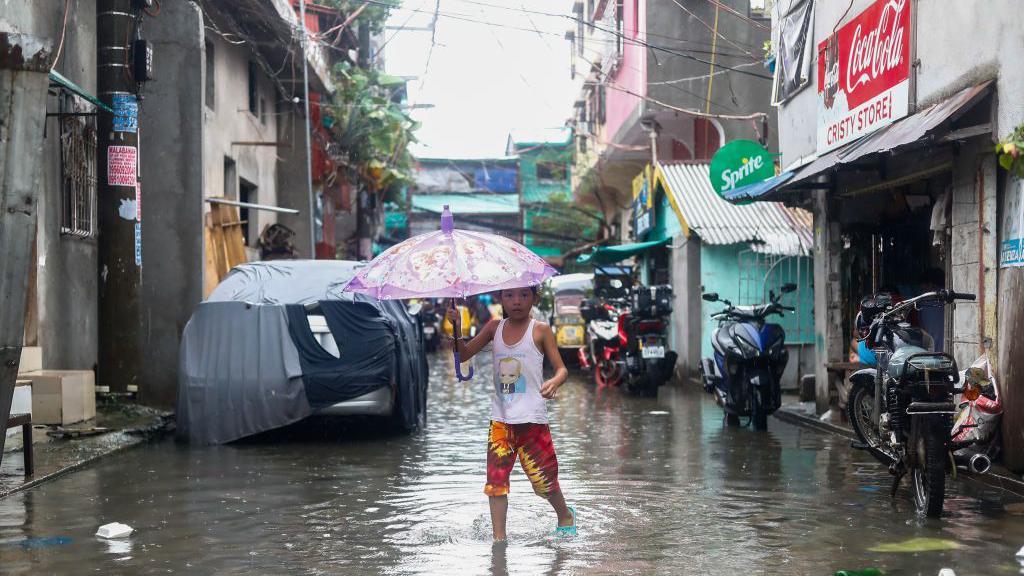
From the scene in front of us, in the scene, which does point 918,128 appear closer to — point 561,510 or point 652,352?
point 561,510

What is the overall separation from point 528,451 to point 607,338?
1382 centimetres

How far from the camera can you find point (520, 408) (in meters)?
6.90

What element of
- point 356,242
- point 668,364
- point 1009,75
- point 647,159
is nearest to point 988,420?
point 1009,75

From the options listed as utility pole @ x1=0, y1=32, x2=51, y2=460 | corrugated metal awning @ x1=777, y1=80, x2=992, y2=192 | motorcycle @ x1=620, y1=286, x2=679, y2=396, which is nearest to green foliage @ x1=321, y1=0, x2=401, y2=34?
motorcycle @ x1=620, y1=286, x2=679, y2=396

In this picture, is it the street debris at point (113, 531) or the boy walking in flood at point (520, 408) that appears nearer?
the boy walking in flood at point (520, 408)

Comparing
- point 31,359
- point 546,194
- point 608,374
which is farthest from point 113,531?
point 546,194

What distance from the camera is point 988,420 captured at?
9.17 metres

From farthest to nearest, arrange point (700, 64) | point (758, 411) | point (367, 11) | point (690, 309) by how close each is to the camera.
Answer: point (367, 11)
point (700, 64)
point (690, 309)
point (758, 411)

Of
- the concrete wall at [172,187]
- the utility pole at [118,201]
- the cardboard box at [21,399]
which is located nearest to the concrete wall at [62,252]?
the utility pole at [118,201]

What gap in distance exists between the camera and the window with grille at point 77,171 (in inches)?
510

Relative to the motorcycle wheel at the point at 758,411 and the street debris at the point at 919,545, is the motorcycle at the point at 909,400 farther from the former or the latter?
the motorcycle wheel at the point at 758,411

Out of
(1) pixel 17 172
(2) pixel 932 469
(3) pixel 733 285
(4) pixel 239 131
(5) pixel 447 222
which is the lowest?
(2) pixel 932 469

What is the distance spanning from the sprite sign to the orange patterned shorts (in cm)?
1026

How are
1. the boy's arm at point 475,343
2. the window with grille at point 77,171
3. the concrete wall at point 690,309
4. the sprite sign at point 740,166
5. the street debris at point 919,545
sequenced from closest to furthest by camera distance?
the street debris at point 919,545 < the boy's arm at point 475,343 < the window with grille at point 77,171 < the sprite sign at point 740,166 < the concrete wall at point 690,309
